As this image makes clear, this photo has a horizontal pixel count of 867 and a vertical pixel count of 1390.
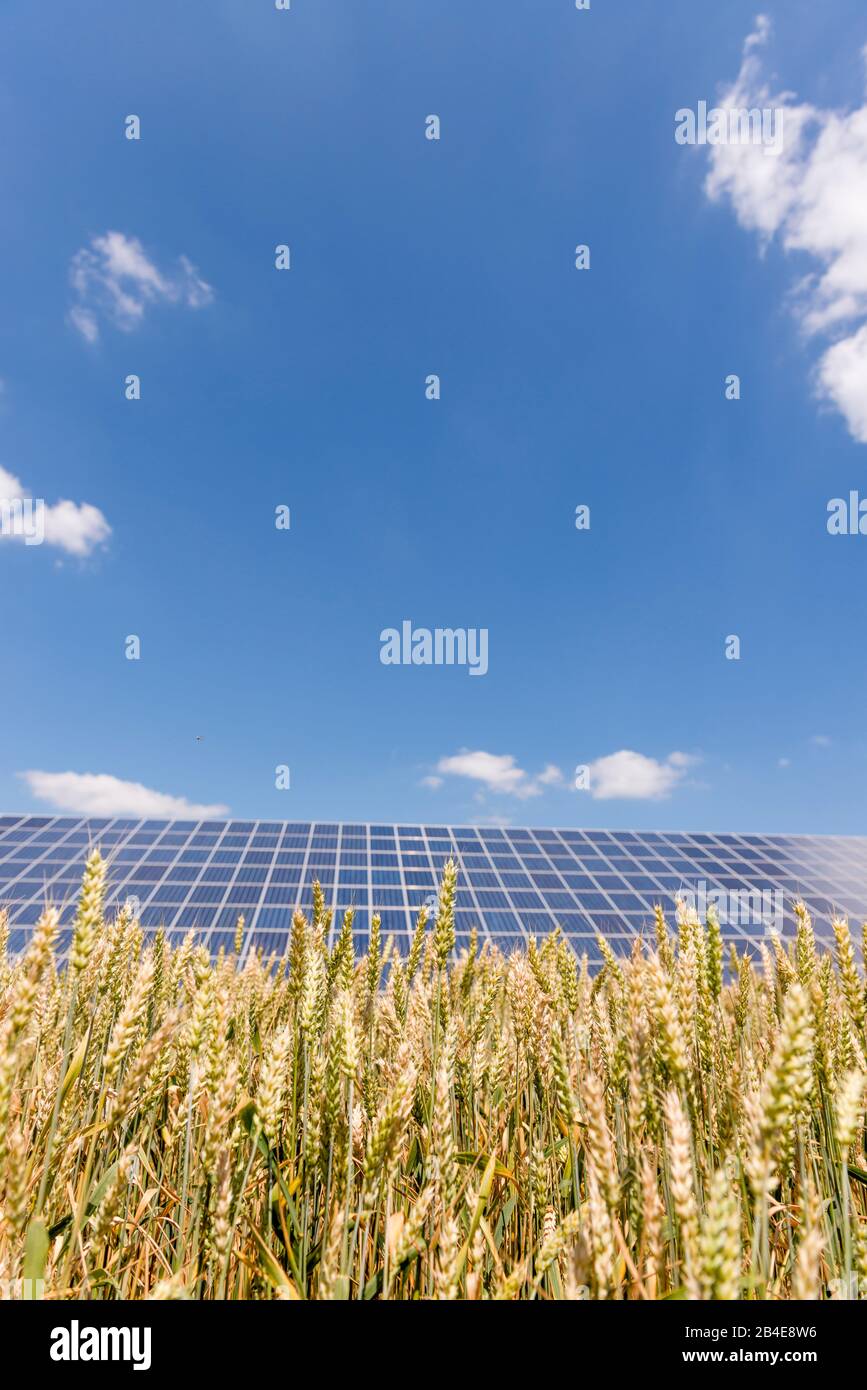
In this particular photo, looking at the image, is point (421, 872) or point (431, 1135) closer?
point (431, 1135)

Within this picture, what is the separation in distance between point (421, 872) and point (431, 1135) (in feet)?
42.2

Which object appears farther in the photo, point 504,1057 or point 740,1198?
point 504,1057

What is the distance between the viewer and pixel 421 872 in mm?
14094

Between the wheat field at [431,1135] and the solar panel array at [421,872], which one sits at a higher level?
the solar panel array at [421,872]

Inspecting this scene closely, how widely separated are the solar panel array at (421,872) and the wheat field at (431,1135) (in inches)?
316

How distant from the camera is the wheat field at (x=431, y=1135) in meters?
1.06

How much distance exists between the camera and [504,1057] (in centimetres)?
256

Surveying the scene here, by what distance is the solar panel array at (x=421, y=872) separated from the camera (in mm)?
11422

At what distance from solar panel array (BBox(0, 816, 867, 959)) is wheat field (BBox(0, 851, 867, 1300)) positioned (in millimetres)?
8037

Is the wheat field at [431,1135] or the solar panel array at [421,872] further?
the solar panel array at [421,872]

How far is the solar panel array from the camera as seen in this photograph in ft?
37.5
